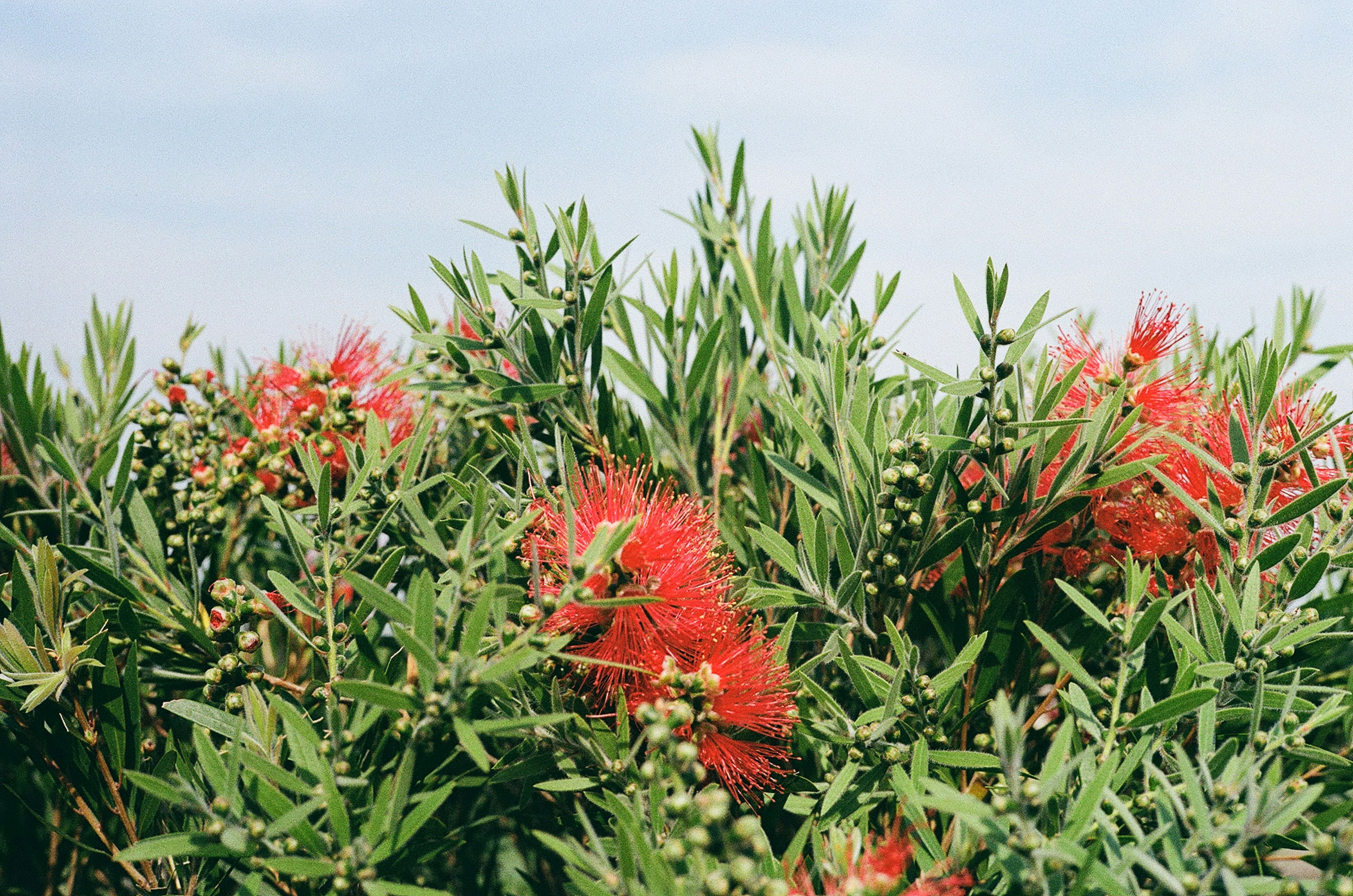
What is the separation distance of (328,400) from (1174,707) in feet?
4.65

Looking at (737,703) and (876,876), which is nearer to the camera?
(876,876)

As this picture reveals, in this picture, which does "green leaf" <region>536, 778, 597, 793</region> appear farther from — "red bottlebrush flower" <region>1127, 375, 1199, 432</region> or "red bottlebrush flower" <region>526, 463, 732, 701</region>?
"red bottlebrush flower" <region>1127, 375, 1199, 432</region>

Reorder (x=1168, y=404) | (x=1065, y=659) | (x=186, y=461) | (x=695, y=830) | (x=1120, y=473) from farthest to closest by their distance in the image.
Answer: (x=186, y=461), (x=1168, y=404), (x=1120, y=473), (x=1065, y=659), (x=695, y=830)

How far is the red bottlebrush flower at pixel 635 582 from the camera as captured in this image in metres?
1.12

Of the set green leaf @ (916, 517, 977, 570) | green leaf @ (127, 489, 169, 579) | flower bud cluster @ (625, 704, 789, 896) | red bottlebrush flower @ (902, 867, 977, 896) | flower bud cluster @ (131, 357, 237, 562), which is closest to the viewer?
flower bud cluster @ (625, 704, 789, 896)

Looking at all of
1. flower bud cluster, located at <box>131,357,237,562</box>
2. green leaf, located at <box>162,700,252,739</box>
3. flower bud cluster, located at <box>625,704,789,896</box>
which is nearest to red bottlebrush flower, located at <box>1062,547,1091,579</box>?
flower bud cluster, located at <box>625,704,789,896</box>

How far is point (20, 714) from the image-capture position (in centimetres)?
121

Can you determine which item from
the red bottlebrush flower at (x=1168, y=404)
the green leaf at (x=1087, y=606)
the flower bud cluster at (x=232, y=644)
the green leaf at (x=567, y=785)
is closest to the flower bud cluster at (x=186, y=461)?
the flower bud cluster at (x=232, y=644)

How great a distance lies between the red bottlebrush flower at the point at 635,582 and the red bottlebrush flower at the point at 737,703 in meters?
0.03

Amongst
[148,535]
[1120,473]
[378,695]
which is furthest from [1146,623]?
[148,535]

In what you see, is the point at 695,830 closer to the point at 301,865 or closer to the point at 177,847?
the point at 301,865

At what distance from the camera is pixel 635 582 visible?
3.78ft

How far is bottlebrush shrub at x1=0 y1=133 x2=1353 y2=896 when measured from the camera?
0.85 meters

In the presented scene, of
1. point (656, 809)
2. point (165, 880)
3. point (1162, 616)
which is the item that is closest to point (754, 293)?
point (1162, 616)
